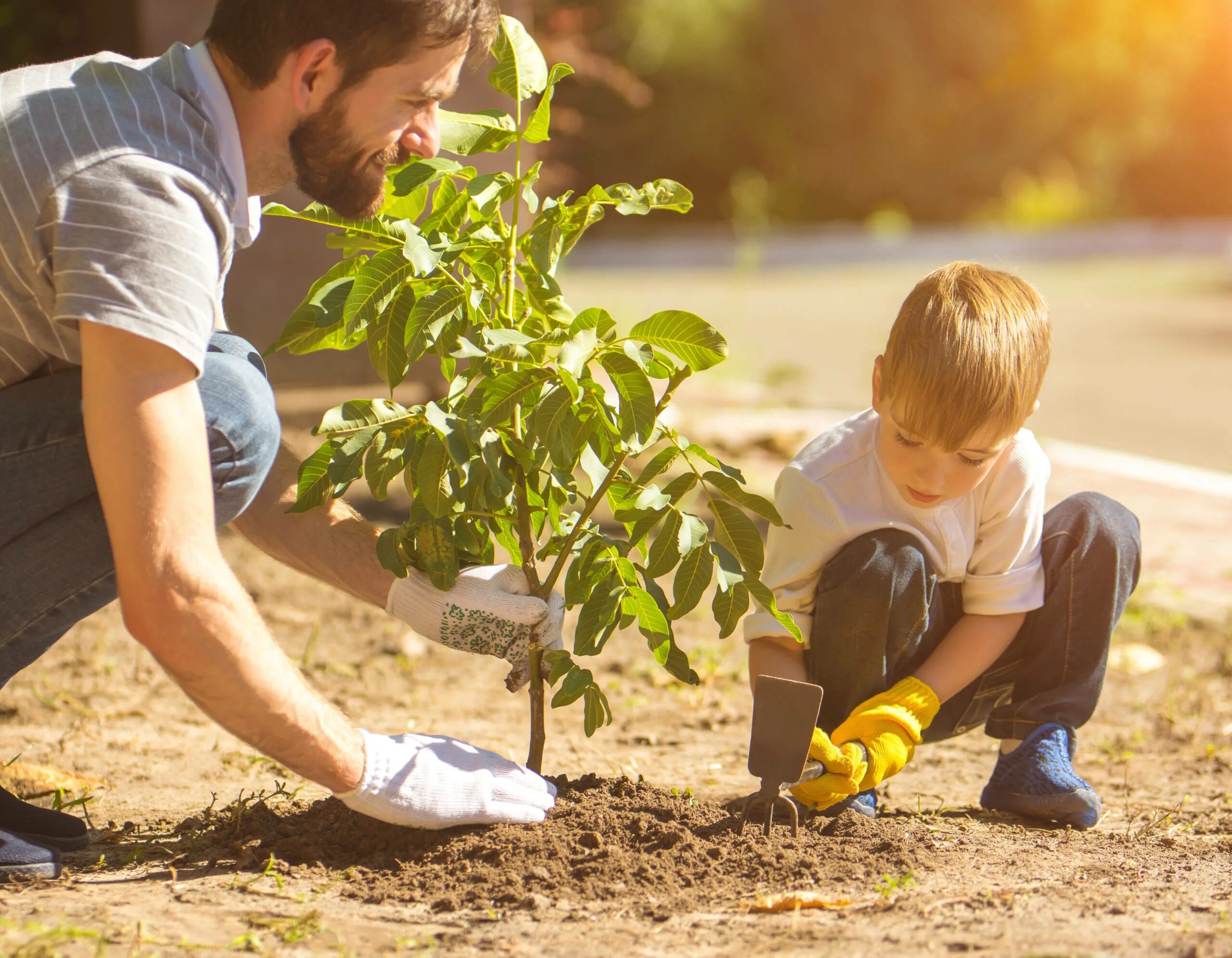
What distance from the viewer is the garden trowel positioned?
2.15m

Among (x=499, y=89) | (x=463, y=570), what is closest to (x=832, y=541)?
(x=463, y=570)

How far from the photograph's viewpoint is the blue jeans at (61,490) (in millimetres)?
2051

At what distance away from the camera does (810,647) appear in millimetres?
2469

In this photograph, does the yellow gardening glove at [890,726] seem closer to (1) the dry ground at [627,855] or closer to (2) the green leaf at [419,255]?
Answer: (1) the dry ground at [627,855]

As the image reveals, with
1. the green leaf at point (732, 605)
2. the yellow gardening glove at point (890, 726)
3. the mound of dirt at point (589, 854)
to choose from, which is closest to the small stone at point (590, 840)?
the mound of dirt at point (589, 854)

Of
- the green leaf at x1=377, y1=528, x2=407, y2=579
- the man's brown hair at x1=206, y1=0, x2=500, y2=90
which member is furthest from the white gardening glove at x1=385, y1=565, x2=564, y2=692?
the man's brown hair at x1=206, y1=0, x2=500, y2=90

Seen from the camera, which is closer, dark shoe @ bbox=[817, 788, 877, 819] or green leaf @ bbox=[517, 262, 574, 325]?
green leaf @ bbox=[517, 262, 574, 325]

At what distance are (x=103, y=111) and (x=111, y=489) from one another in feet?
1.72

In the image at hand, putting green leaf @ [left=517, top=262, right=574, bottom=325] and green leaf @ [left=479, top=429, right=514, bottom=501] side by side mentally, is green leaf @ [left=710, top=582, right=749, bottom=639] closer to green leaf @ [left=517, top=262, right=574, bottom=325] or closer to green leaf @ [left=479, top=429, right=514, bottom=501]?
green leaf @ [left=479, top=429, right=514, bottom=501]

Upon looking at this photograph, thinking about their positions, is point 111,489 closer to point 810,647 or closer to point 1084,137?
point 810,647

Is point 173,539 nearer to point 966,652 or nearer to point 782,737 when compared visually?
point 782,737

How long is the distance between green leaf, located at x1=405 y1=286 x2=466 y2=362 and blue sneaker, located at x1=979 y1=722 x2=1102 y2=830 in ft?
4.47

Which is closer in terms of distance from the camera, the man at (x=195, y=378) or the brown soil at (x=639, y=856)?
the man at (x=195, y=378)

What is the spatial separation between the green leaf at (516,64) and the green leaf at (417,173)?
0.18 m
